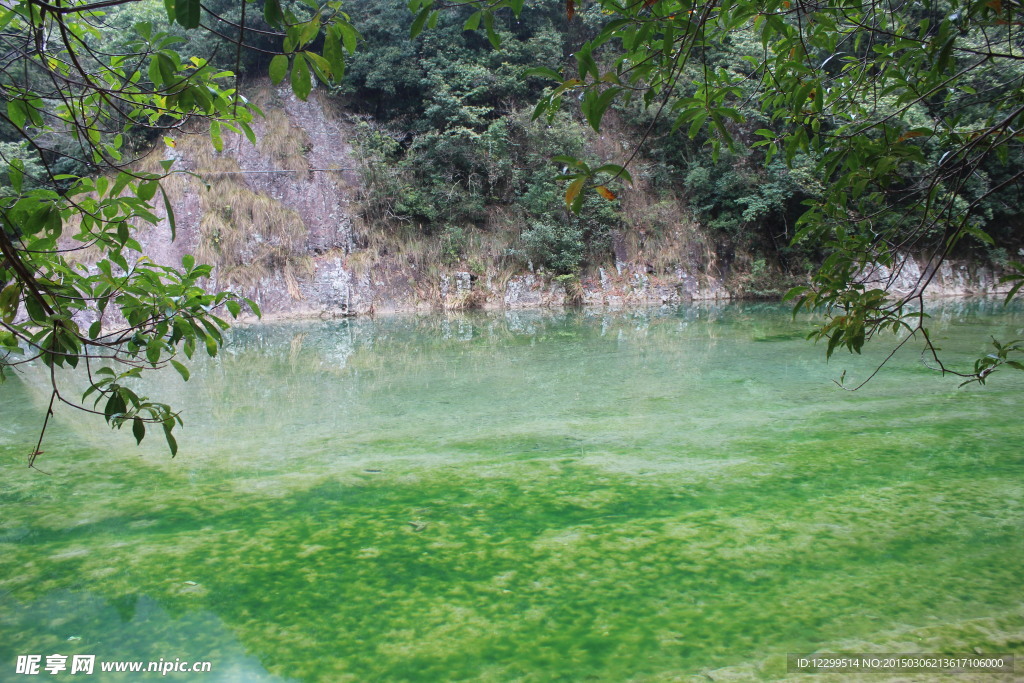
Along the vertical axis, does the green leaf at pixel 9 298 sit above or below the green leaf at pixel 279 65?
below

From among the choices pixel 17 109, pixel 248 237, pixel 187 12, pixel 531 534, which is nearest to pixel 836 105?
pixel 531 534

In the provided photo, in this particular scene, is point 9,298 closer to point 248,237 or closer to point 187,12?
point 187,12

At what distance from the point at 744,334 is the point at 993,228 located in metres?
11.4

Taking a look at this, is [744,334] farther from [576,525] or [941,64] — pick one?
[941,64]

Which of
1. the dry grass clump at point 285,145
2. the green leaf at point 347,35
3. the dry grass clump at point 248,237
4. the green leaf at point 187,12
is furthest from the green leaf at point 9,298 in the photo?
the dry grass clump at point 285,145

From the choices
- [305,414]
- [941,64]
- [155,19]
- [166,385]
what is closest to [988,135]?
[941,64]

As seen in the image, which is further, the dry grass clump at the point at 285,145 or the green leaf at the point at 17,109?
the dry grass clump at the point at 285,145

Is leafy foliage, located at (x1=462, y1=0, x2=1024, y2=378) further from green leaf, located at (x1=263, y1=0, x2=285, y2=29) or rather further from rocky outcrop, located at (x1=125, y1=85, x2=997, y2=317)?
rocky outcrop, located at (x1=125, y1=85, x2=997, y2=317)

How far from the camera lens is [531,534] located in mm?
2100

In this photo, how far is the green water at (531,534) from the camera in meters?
1.52

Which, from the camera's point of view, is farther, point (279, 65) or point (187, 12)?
point (279, 65)

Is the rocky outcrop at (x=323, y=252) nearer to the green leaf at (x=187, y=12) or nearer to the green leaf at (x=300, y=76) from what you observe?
the green leaf at (x=300, y=76)

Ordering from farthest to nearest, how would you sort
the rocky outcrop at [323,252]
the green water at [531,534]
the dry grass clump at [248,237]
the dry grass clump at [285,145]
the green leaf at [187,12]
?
the dry grass clump at [285,145]
the rocky outcrop at [323,252]
the dry grass clump at [248,237]
the green water at [531,534]
the green leaf at [187,12]

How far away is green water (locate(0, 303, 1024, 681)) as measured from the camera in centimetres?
152
